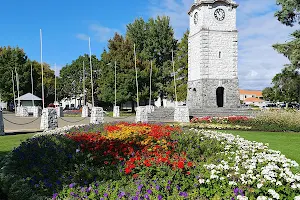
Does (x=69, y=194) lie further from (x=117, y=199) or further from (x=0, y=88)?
(x=0, y=88)

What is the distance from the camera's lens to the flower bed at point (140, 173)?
4.91 m

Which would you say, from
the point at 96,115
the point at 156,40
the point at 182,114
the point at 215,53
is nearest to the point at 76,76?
the point at 156,40

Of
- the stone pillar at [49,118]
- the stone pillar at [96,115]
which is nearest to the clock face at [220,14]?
the stone pillar at [96,115]

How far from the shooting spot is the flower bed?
16.1 ft

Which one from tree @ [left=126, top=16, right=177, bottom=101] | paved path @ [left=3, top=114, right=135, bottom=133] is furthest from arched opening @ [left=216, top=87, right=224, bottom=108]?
tree @ [left=126, top=16, right=177, bottom=101]

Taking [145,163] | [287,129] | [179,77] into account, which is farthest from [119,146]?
[179,77]

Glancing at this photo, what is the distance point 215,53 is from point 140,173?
2738 cm

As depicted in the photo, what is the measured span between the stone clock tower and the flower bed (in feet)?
74.2

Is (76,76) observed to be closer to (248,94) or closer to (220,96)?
(220,96)

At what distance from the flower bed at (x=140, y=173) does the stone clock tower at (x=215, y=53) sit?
22610mm

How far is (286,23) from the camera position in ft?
88.4

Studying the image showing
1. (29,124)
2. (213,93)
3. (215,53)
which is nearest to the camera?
(29,124)

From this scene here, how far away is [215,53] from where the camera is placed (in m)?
31.8

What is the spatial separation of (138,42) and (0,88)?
22881 millimetres
